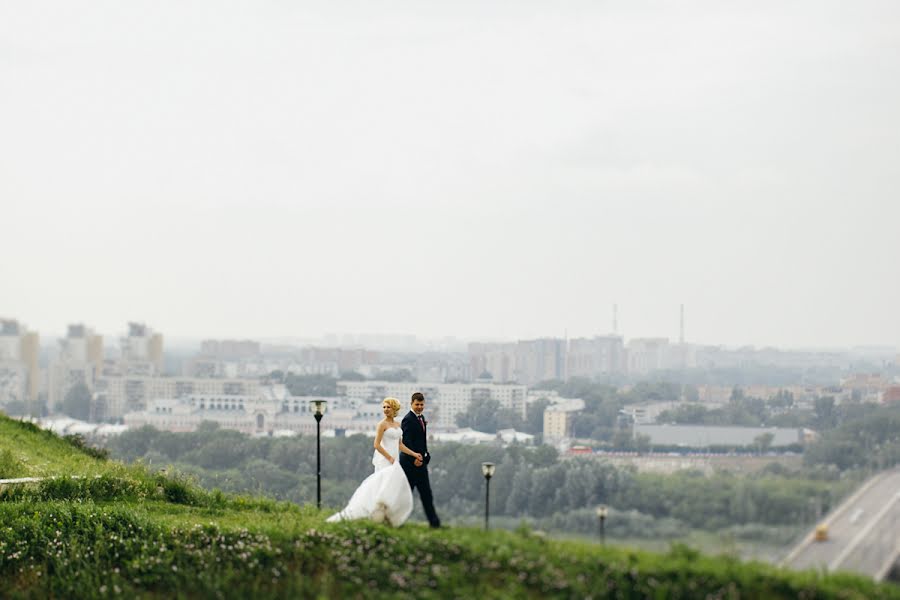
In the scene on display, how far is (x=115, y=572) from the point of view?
855cm

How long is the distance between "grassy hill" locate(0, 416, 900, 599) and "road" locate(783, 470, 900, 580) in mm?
491

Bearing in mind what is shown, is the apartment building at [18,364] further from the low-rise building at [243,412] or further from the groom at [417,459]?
the groom at [417,459]

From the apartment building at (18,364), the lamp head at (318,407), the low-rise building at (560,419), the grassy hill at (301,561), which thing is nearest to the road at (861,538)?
the grassy hill at (301,561)

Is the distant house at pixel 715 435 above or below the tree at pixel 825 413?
below

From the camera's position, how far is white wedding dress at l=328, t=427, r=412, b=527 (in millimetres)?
8469

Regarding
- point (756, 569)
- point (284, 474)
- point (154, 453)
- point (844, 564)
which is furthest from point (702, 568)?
point (154, 453)

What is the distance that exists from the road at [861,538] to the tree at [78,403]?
83.6 meters

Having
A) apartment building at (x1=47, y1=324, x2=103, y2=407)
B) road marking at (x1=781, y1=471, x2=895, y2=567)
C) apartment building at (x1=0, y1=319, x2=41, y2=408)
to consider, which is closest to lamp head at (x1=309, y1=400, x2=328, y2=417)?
road marking at (x1=781, y1=471, x2=895, y2=567)

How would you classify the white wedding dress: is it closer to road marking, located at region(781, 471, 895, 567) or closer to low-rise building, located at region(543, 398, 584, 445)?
road marking, located at region(781, 471, 895, 567)

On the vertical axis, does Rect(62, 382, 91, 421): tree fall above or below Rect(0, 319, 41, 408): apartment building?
below

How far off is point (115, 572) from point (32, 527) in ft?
4.41

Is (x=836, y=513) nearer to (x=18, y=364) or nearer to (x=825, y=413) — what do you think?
(x=825, y=413)

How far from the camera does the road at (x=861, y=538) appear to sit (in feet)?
23.4

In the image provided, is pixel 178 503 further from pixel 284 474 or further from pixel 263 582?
pixel 284 474
